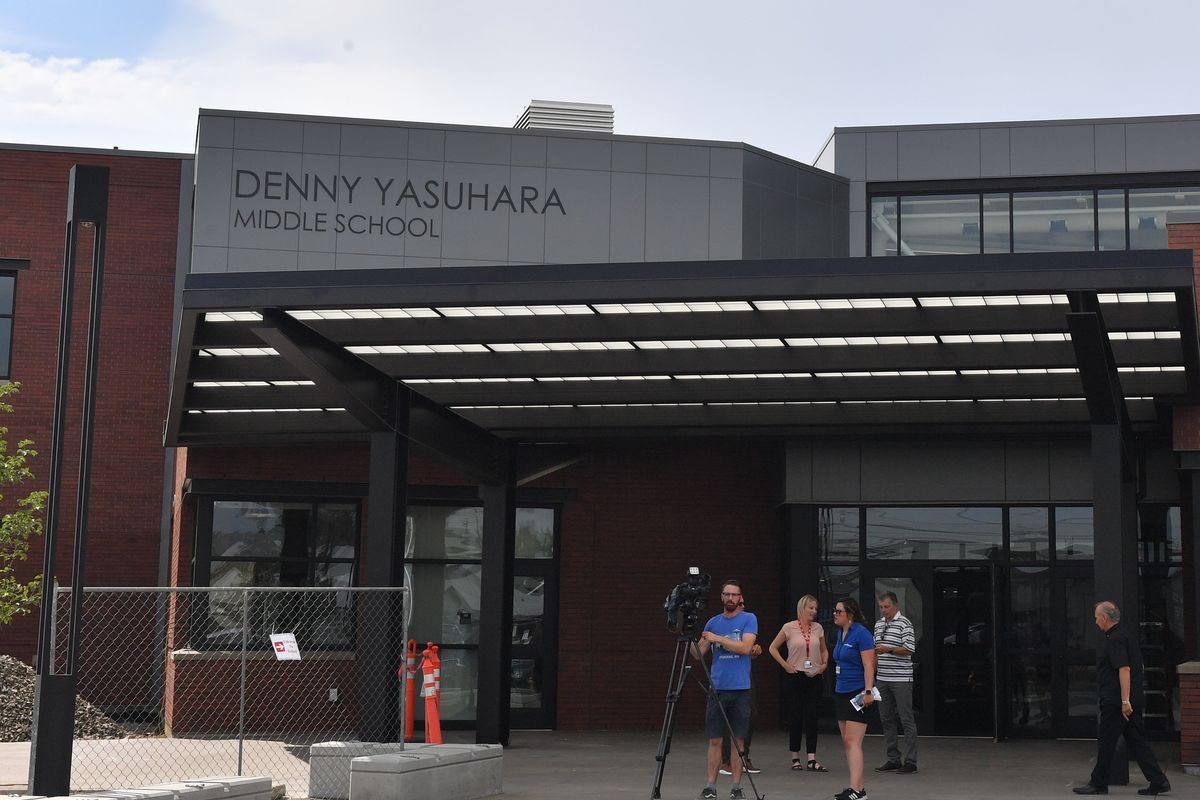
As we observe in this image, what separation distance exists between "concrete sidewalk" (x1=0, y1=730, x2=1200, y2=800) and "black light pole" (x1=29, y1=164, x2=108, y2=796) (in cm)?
302

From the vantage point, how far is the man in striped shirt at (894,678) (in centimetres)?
1525

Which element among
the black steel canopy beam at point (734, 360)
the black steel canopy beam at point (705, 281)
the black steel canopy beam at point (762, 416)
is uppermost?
the black steel canopy beam at point (705, 281)

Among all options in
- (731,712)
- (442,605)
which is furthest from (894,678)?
(442,605)

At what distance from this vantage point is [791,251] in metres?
22.9

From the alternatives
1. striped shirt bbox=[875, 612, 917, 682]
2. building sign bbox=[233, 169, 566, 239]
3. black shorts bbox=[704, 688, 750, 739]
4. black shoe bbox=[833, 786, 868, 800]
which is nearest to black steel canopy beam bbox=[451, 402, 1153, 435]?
striped shirt bbox=[875, 612, 917, 682]

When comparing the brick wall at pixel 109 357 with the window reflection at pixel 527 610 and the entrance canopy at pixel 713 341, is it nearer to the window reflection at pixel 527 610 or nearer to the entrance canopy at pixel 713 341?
the entrance canopy at pixel 713 341

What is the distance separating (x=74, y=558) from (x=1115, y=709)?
891 centimetres

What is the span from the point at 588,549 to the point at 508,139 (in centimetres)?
614

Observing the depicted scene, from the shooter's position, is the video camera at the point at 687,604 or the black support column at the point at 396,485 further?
the black support column at the point at 396,485

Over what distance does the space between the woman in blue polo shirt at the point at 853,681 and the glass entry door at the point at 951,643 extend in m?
6.35

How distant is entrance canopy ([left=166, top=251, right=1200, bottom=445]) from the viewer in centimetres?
1199

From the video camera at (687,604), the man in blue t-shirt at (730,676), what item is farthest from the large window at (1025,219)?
the video camera at (687,604)

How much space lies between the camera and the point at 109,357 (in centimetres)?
2292

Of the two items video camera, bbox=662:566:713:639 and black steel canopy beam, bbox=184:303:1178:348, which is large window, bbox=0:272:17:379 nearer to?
black steel canopy beam, bbox=184:303:1178:348
